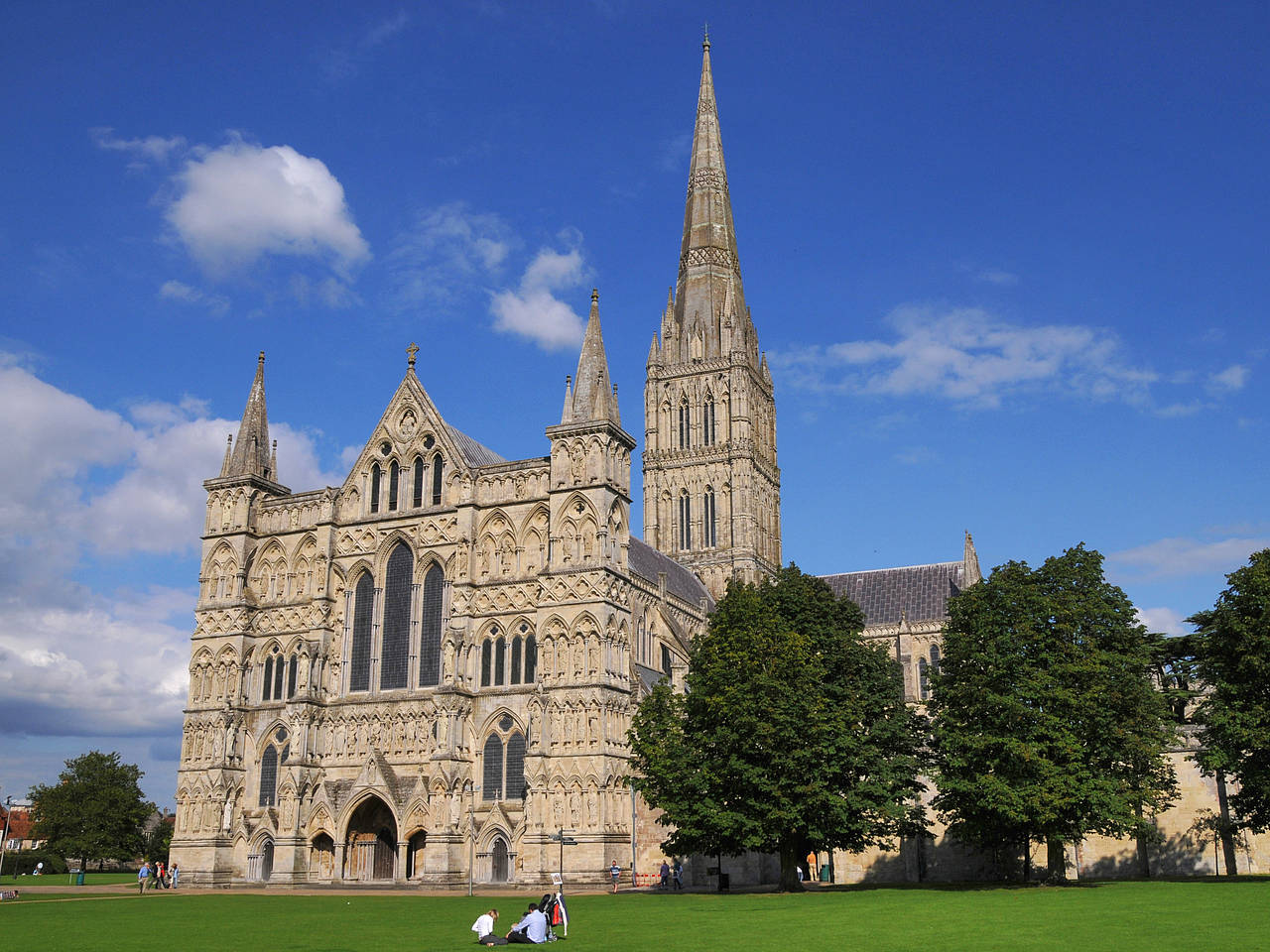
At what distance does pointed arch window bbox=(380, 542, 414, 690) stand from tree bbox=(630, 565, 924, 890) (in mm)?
14455

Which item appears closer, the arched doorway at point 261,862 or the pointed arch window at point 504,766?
the pointed arch window at point 504,766

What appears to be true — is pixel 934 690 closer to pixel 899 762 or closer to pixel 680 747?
pixel 899 762

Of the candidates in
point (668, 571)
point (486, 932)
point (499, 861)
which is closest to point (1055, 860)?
point (499, 861)

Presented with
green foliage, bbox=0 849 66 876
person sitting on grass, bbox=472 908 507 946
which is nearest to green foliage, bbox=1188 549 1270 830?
person sitting on grass, bbox=472 908 507 946

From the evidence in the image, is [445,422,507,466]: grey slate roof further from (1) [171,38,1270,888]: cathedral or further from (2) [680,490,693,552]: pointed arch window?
(2) [680,490,693,552]: pointed arch window

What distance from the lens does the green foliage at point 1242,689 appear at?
129 ft

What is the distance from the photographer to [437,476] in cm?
5659

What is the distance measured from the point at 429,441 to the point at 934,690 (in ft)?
88.4

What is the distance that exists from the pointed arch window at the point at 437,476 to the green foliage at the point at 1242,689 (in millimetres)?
33279

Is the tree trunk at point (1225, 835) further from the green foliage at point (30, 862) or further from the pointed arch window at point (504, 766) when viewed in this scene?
the green foliage at point (30, 862)

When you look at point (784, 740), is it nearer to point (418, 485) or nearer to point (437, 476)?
point (437, 476)

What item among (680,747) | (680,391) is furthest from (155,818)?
(680,747)

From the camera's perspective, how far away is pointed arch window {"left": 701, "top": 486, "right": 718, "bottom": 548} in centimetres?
8569

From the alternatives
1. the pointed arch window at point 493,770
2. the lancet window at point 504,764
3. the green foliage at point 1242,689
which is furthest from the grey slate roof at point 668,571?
the green foliage at point 1242,689
